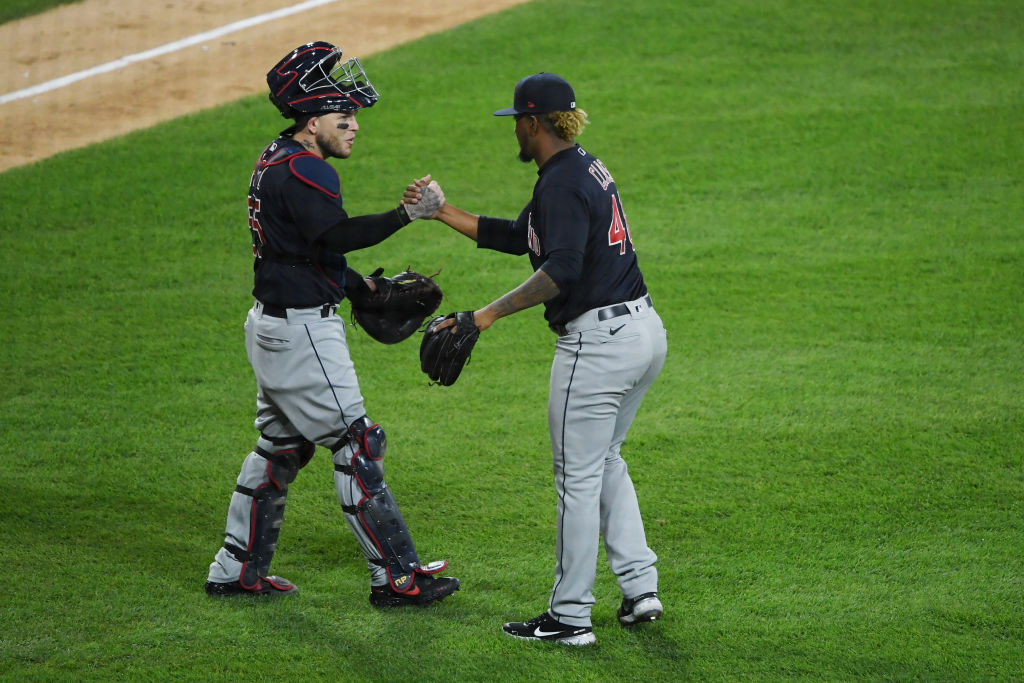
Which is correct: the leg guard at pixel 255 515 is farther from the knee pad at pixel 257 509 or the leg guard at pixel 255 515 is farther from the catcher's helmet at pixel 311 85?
the catcher's helmet at pixel 311 85

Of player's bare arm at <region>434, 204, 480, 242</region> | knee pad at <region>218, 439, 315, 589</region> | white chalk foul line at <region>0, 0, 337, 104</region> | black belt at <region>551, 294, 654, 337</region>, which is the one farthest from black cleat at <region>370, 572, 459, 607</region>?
white chalk foul line at <region>0, 0, 337, 104</region>

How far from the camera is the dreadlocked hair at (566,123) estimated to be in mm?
3809

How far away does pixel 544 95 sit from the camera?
3.76m

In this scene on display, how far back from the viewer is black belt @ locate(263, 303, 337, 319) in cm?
407

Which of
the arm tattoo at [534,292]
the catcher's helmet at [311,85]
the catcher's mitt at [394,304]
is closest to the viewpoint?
the arm tattoo at [534,292]

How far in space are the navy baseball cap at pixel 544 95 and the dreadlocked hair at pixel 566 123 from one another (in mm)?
26

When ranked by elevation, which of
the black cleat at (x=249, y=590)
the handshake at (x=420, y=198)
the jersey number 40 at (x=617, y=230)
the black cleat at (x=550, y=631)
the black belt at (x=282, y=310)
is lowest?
the black cleat at (x=550, y=631)

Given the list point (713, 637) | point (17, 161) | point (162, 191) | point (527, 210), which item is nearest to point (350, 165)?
point (162, 191)

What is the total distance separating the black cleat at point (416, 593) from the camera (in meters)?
4.19

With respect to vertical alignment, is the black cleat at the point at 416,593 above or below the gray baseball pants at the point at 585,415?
below

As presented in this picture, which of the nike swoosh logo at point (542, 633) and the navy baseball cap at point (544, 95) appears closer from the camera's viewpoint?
the navy baseball cap at point (544, 95)

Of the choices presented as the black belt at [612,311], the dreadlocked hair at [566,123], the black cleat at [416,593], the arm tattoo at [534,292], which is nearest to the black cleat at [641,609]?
the black cleat at [416,593]

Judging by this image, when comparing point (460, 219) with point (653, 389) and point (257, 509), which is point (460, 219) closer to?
point (257, 509)

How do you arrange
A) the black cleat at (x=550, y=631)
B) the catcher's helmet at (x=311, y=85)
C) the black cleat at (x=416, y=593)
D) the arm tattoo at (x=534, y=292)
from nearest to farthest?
1. the arm tattoo at (x=534, y=292)
2. the black cleat at (x=550, y=631)
3. the catcher's helmet at (x=311, y=85)
4. the black cleat at (x=416, y=593)
